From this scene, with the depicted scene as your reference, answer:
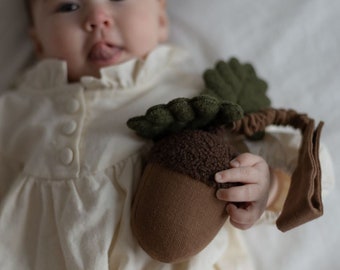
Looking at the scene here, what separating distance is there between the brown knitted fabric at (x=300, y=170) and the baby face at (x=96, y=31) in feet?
1.02

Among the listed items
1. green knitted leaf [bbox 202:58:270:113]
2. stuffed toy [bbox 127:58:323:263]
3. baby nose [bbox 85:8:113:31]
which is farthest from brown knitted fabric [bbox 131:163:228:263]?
baby nose [bbox 85:8:113:31]

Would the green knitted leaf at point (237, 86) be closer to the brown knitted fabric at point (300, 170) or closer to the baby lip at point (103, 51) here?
the brown knitted fabric at point (300, 170)

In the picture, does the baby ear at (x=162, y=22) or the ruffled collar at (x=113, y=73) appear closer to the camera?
the ruffled collar at (x=113, y=73)

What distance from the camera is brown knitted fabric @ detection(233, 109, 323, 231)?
842 millimetres

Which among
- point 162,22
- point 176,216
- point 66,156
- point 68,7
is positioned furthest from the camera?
point 162,22

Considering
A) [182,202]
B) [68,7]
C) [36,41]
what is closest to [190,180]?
[182,202]

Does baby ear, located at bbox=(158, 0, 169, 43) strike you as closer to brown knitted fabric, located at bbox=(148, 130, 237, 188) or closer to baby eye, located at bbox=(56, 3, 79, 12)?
baby eye, located at bbox=(56, 3, 79, 12)

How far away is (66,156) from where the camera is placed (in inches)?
38.2

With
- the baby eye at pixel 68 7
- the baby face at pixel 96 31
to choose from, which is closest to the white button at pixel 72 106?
the baby face at pixel 96 31

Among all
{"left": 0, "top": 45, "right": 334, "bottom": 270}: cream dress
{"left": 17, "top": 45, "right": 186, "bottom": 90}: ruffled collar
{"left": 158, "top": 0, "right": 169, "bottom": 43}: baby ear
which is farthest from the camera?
{"left": 158, "top": 0, "right": 169, "bottom": 43}: baby ear

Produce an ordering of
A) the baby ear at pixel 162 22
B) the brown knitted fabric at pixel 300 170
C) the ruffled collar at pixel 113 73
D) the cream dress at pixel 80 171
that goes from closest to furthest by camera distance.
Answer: the brown knitted fabric at pixel 300 170 → the cream dress at pixel 80 171 → the ruffled collar at pixel 113 73 → the baby ear at pixel 162 22

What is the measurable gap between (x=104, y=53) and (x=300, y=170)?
0.47 m

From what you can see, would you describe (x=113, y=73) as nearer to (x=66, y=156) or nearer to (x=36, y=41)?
(x=66, y=156)

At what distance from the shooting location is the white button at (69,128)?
0.99 m
